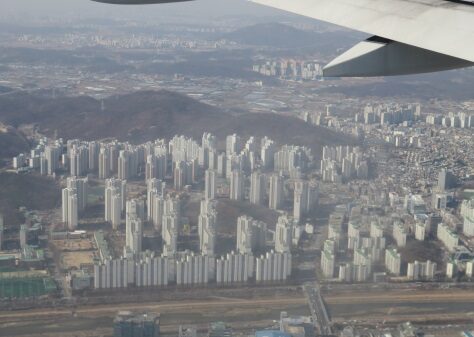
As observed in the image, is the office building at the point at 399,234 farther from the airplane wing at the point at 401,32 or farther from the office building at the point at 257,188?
the airplane wing at the point at 401,32

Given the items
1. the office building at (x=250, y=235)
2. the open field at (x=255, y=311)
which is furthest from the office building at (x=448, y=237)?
the office building at (x=250, y=235)

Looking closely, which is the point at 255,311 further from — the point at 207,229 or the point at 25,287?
the point at 25,287

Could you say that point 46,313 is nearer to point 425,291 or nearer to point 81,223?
point 81,223

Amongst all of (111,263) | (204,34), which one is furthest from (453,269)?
(204,34)

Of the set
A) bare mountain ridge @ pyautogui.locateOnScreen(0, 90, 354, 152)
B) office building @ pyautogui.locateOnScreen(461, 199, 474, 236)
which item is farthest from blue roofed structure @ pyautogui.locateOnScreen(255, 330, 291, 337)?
bare mountain ridge @ pyautogui.locateOnScreen(0, 90, 354, 152)

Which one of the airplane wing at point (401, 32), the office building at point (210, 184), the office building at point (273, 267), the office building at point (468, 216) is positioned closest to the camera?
the airplane wing at point (401, 32)

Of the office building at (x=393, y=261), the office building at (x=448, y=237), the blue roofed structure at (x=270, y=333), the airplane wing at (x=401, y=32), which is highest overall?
the airplane wing at (x=401, y=32)

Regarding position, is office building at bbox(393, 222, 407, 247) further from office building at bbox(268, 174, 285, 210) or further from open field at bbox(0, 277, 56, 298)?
open field at bbox(0, 277, 56, 298)
